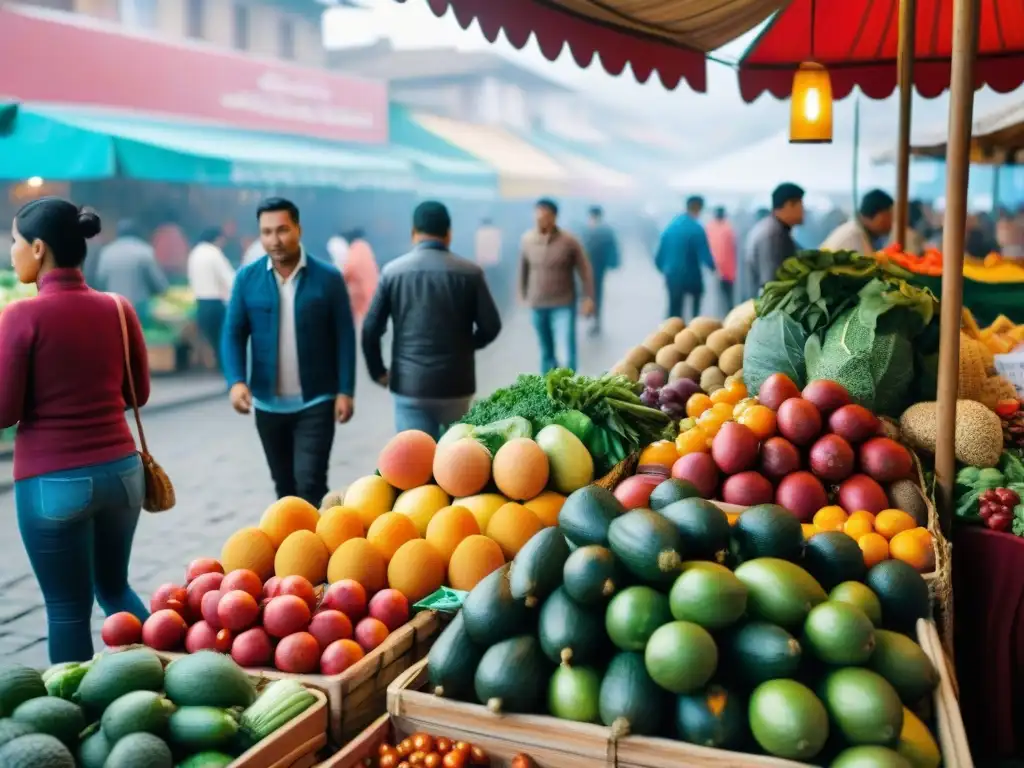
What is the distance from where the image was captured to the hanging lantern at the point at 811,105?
669cm

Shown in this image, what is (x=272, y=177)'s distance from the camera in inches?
537

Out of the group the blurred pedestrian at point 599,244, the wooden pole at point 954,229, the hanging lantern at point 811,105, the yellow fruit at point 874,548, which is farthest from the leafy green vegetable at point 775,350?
the blurred pedestrian at point 599,244

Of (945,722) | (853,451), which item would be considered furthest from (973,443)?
(945,722)

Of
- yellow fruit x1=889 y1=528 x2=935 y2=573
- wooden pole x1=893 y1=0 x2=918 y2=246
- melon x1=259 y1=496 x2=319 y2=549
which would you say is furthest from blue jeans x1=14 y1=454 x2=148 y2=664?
wooden pole x1=893 y1=0 x2=918 y2=246

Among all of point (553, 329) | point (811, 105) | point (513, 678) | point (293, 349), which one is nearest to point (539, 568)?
point (513, 678)

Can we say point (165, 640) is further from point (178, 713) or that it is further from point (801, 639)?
point (801, 639)

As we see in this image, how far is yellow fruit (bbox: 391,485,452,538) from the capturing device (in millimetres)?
3119

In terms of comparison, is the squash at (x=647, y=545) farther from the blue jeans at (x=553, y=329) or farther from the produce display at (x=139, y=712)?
the blue jeans at (x=553, y=329)

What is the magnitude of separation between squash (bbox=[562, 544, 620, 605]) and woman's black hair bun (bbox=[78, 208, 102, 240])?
2269 mm

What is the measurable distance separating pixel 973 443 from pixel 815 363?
0.69 meters

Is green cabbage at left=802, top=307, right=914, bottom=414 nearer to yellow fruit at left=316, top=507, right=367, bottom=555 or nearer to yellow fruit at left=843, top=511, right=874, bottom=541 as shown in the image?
yellow fruit at left=843, top=511, right=874, bottom=541

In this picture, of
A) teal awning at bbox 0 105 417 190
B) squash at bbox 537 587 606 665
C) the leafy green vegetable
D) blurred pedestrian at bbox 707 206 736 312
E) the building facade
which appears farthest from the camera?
the building facade

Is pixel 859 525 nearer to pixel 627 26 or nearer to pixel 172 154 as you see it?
pixel 627 26

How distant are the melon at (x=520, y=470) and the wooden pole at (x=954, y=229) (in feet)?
4.71
